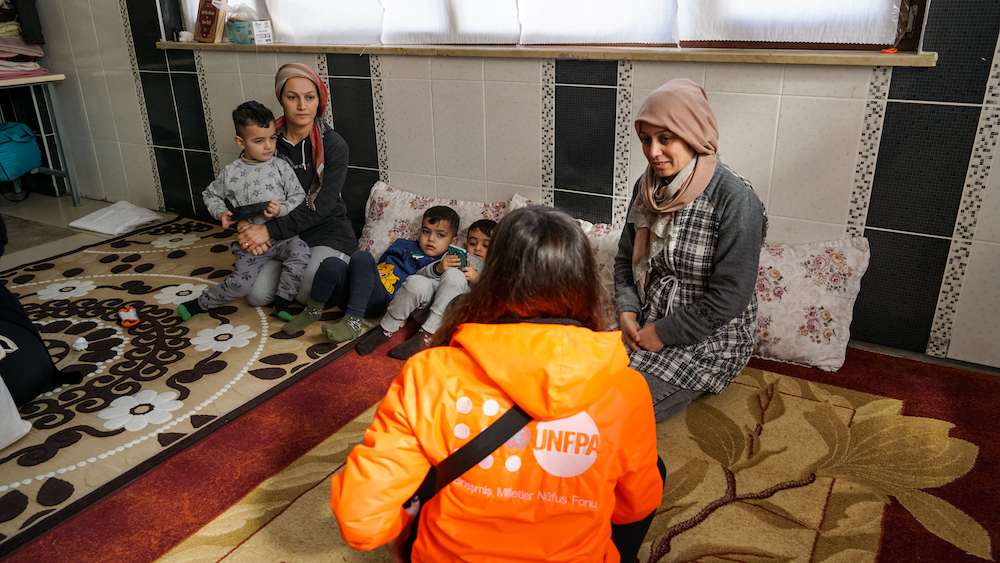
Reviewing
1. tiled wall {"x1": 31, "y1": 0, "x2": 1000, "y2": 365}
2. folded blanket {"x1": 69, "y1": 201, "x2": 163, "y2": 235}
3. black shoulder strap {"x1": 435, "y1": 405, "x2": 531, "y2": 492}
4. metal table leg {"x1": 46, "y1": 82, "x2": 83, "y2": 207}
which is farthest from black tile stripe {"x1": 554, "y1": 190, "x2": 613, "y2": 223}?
metal table leg {"x1": 46, "y1": 82, "x2": 83, "y2": 207}

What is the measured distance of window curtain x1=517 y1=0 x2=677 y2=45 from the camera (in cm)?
241

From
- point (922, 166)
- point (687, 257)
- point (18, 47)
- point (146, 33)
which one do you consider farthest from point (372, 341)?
point (18, 47)

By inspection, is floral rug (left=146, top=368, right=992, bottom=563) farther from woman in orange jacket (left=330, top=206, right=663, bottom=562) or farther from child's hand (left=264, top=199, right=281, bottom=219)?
child's hand (left=264, top=199, right=281, bottom=219)

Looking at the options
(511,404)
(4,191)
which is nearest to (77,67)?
(4,191)

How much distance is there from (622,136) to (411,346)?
109 cm

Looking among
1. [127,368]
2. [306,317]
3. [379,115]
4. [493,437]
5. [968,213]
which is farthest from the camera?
[379,115]

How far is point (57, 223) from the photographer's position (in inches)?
155

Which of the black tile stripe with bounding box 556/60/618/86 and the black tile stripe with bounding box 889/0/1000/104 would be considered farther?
A: the black tile stripe with bounding box 556/60/618/86

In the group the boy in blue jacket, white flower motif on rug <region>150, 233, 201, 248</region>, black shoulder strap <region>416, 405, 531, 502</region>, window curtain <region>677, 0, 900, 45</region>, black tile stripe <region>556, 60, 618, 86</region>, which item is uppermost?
window curtain <region>677, 0, 900, 45</region>

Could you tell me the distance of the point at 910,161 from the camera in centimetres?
213

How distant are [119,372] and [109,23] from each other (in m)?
2.43

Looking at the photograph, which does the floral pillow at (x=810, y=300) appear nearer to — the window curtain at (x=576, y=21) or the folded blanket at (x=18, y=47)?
the window curtain at (x=576, y=21)

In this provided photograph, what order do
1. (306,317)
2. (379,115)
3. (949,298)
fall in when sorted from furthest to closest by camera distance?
(379,115) → (306,317) → (949,298)

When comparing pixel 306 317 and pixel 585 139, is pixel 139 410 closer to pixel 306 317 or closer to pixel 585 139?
pixel 306 317
